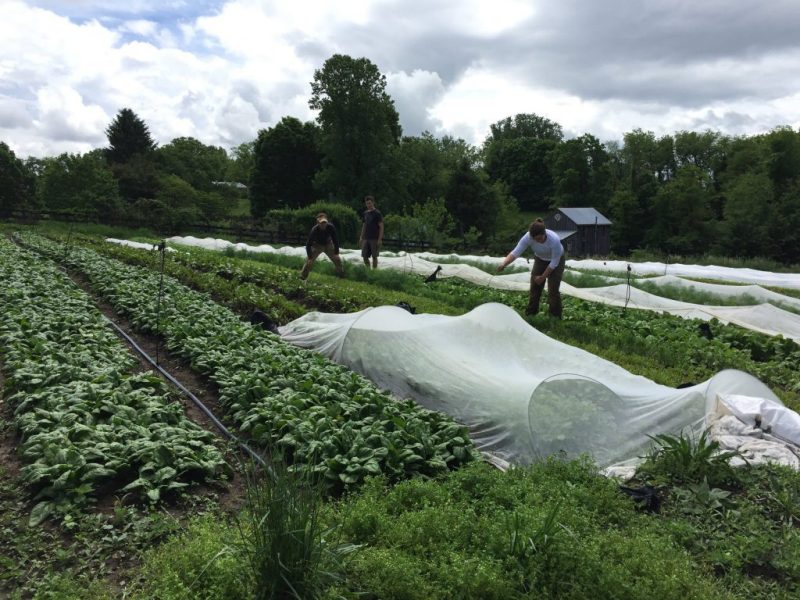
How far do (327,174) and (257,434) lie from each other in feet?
147

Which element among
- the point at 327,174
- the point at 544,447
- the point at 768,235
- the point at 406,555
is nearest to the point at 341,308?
the point at 544,447

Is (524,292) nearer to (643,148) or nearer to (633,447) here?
(633,447)

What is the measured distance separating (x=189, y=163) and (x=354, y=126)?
36161mm

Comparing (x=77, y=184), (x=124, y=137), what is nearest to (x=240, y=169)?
(x=124, y=137)

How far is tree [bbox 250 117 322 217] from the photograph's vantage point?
54.0 meters

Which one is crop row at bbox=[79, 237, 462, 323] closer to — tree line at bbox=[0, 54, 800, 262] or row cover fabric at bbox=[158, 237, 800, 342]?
row cover fabric at bbox=[158, 237, 800, 342]

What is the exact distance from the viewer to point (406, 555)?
340 centimetres

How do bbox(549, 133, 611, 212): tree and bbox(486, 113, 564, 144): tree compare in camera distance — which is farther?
bbox(486, 113, 564, 144): tree

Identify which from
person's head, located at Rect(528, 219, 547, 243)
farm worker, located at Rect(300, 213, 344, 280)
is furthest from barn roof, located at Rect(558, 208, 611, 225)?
person's head, located at Rect(528, 219, 547, 243)

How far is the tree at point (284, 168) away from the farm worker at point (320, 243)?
4025cm

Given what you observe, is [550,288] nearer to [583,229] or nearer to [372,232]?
[372,232]

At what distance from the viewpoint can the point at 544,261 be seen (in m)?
10.6

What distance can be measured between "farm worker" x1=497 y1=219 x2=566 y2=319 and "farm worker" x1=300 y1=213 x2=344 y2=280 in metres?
5.25

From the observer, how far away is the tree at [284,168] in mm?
54000
